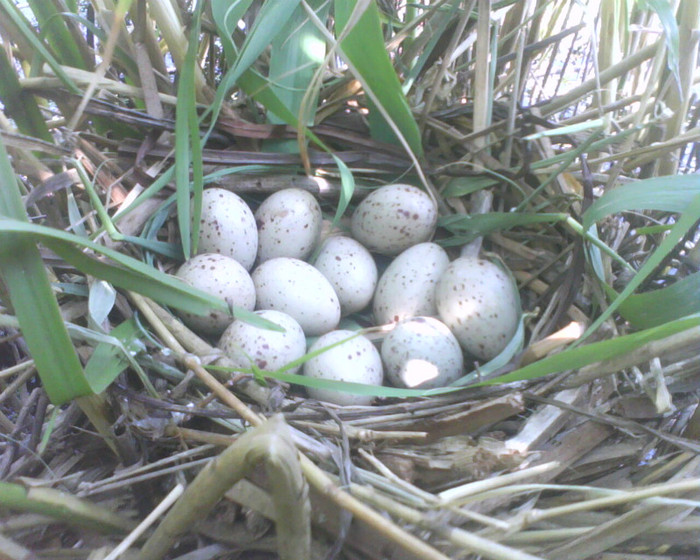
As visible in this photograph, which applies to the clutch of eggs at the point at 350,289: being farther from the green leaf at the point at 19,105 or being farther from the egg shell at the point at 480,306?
the green leaf at the point at 19,105

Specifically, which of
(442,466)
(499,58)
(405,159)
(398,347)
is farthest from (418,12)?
(442,466)

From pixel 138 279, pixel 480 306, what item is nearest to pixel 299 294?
pixel 480 306

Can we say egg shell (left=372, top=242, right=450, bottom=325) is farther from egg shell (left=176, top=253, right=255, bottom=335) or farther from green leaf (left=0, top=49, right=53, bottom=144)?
green leaf (left=0, top=49, right=53, bottom=144)

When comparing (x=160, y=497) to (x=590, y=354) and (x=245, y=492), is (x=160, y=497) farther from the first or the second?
(x=590, y=354)

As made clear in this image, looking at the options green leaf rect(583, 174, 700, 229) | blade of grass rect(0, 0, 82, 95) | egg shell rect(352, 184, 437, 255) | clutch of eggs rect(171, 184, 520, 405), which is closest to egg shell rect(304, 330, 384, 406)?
clutch of eggs rect(171, 184, 520, 405)

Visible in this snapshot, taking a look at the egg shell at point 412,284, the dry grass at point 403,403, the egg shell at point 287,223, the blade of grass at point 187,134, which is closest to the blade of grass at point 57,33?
the dry grass at point 403,403

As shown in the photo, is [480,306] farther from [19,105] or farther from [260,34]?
[19,105]
